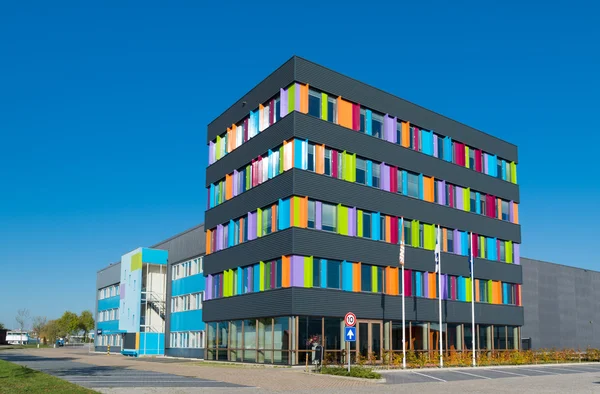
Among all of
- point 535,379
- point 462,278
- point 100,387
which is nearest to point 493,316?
point 462,278

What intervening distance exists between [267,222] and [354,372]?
14.5m

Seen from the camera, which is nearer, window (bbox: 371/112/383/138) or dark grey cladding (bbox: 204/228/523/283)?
dark grey cladding (bbox: 204/228/523/283)

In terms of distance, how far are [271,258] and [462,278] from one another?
16.3 m

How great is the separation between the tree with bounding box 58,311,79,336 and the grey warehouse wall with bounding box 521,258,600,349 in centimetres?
12772

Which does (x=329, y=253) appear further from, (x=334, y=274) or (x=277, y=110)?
(x=277, y=110)

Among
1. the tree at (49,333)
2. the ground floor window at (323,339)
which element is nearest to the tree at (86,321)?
the tree at (49,333)

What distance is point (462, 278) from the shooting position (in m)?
48.6

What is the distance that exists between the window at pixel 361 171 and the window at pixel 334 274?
567 centimetres

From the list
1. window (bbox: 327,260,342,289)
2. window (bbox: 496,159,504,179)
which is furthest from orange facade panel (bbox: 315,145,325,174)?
window (bbox: 496,159,504,179)

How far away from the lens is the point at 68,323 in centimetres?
16475

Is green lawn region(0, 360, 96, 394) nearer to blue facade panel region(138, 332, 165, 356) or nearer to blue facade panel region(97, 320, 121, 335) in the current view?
blue facade panel region(138, 332, 165, 356)

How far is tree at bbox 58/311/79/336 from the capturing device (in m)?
163

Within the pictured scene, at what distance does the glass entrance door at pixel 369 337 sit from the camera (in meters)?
39.9

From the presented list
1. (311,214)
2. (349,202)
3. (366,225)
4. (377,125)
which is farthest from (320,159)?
(377,125)
